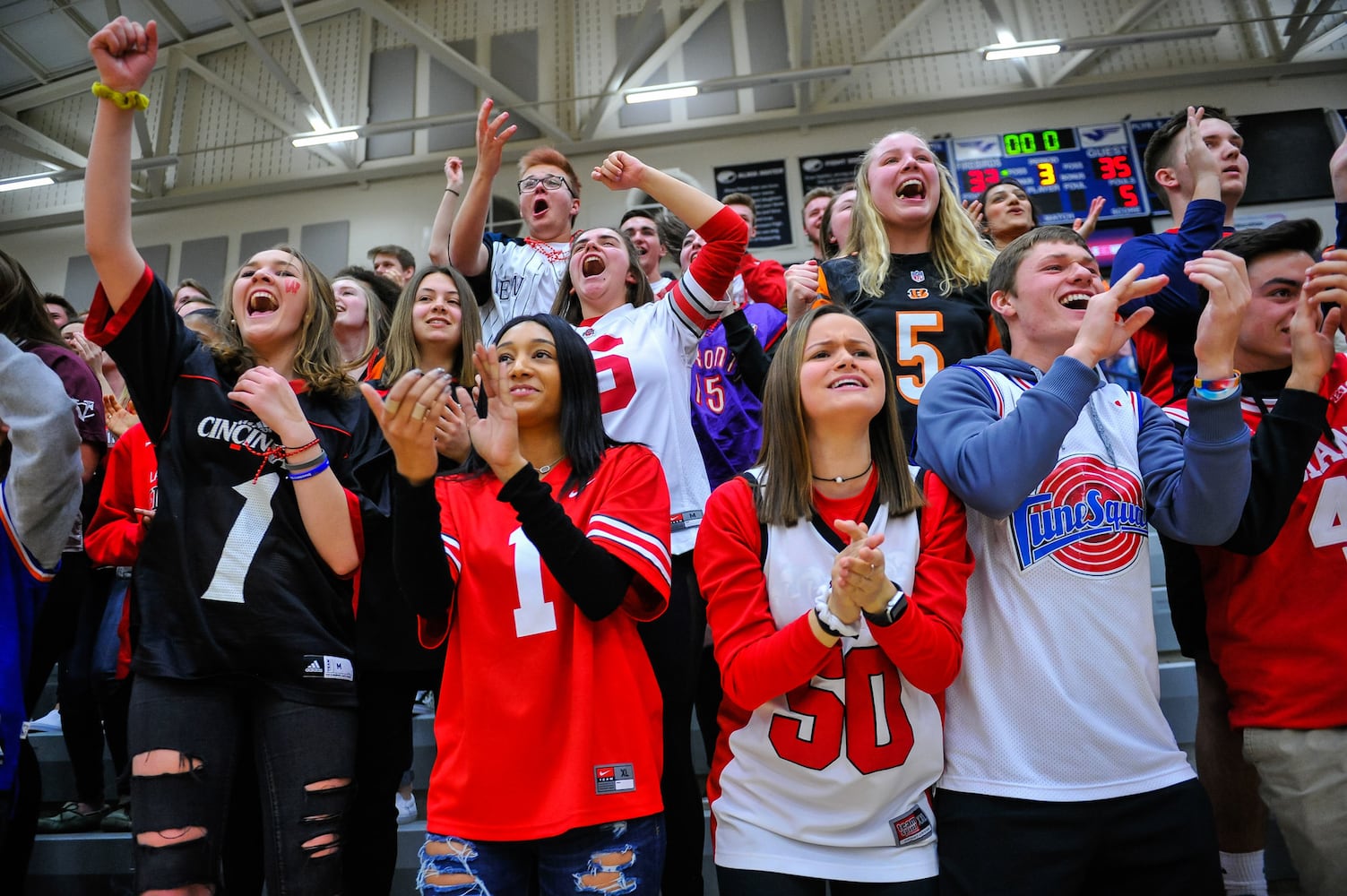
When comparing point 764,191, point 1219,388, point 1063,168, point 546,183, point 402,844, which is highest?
point 764,191

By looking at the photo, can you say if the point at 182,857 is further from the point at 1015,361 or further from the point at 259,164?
the point at 259,164

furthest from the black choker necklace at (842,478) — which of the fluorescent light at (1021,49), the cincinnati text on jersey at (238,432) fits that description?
the fluorescent light at (1021,49)

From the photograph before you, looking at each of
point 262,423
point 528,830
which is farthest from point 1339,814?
point 262,423

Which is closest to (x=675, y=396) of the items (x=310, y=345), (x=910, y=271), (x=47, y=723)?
(x=910, y=271)

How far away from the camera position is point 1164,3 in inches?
353

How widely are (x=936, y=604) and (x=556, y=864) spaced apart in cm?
84

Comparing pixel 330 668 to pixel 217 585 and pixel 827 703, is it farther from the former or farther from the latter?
pixel 827 703

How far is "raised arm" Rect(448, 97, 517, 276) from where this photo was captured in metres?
2.89

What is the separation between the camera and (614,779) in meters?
1.65

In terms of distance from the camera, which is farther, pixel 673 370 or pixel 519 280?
pixel 519 280

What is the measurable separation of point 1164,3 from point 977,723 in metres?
9.93

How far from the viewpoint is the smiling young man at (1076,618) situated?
1.53 metres

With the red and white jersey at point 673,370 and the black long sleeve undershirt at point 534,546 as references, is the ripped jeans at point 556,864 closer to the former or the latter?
the black long sleeve undershirt at point 534,546

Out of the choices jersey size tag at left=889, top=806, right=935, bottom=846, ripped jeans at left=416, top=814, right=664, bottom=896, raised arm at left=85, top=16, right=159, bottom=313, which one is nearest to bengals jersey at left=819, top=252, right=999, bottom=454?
jersey size tag at left=889, top=806, right=935, bottom=846
